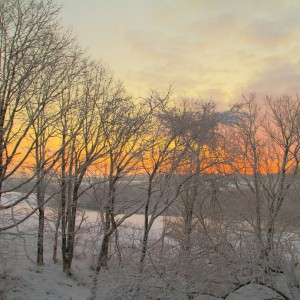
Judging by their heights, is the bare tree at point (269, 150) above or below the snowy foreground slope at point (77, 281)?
above

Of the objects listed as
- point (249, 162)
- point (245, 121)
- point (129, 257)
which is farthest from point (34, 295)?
point (245, 121)

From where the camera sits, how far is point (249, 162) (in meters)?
19.4

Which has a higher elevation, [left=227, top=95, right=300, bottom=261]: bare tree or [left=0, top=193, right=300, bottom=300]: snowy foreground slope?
[left=227, top=95, right=300, bottom=261]: bare tree

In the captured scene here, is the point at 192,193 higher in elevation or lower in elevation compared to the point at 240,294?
higher

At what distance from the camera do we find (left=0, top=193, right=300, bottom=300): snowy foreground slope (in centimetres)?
1016

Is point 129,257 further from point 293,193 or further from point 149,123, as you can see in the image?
point 293,193

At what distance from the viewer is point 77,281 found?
17.7 m

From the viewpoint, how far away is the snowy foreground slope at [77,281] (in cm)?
1016

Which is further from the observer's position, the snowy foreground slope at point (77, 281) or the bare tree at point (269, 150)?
the bare tree at point (269, 150)

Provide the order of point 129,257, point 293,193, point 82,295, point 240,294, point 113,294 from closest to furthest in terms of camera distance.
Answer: point 113,294 < point 129,257 < point 240,294 < point 82,295 < point 293,193

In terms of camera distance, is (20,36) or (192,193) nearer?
(20,36)

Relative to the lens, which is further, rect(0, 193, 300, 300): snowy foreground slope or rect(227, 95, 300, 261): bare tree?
rect(227, 95, 300, 261): bare tree

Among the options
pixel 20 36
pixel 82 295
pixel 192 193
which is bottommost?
pixel 82 295

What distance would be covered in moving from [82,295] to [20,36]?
40.4 ft
